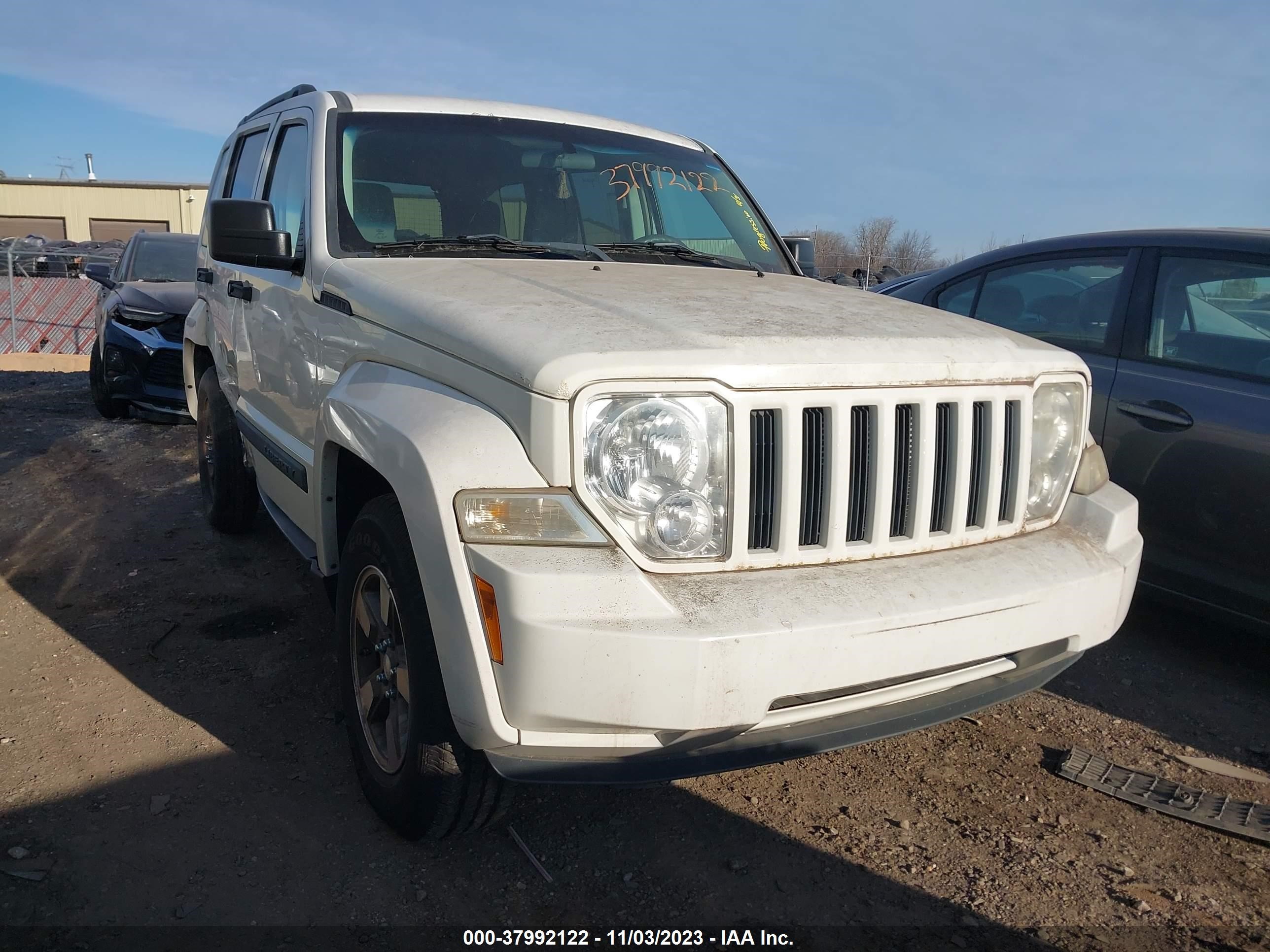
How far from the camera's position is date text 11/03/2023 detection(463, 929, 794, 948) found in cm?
221

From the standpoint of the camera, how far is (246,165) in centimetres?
467

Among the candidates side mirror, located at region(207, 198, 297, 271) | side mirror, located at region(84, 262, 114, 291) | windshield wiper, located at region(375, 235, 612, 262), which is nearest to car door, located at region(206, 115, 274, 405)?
side mirror, located at region(207, 198, 297, 271)

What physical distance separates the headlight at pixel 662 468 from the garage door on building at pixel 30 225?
51.3 meters

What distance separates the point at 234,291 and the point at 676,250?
195 cm

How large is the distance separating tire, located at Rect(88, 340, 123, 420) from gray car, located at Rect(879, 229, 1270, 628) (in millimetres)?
7368

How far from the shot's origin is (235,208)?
3164 mm

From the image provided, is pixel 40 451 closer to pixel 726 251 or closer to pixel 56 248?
pixel 726 251

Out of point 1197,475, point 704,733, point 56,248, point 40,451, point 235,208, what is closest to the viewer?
point 704,733

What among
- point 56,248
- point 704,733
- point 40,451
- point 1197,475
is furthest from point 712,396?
point 56,248

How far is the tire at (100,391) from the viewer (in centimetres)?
820

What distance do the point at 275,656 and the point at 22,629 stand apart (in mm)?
1125

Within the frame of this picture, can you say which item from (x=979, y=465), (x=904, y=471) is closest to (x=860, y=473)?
(x=904, y=471)

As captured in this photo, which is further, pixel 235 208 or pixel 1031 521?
pixel 235 208

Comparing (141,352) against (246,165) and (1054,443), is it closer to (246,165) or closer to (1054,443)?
(246,165)
